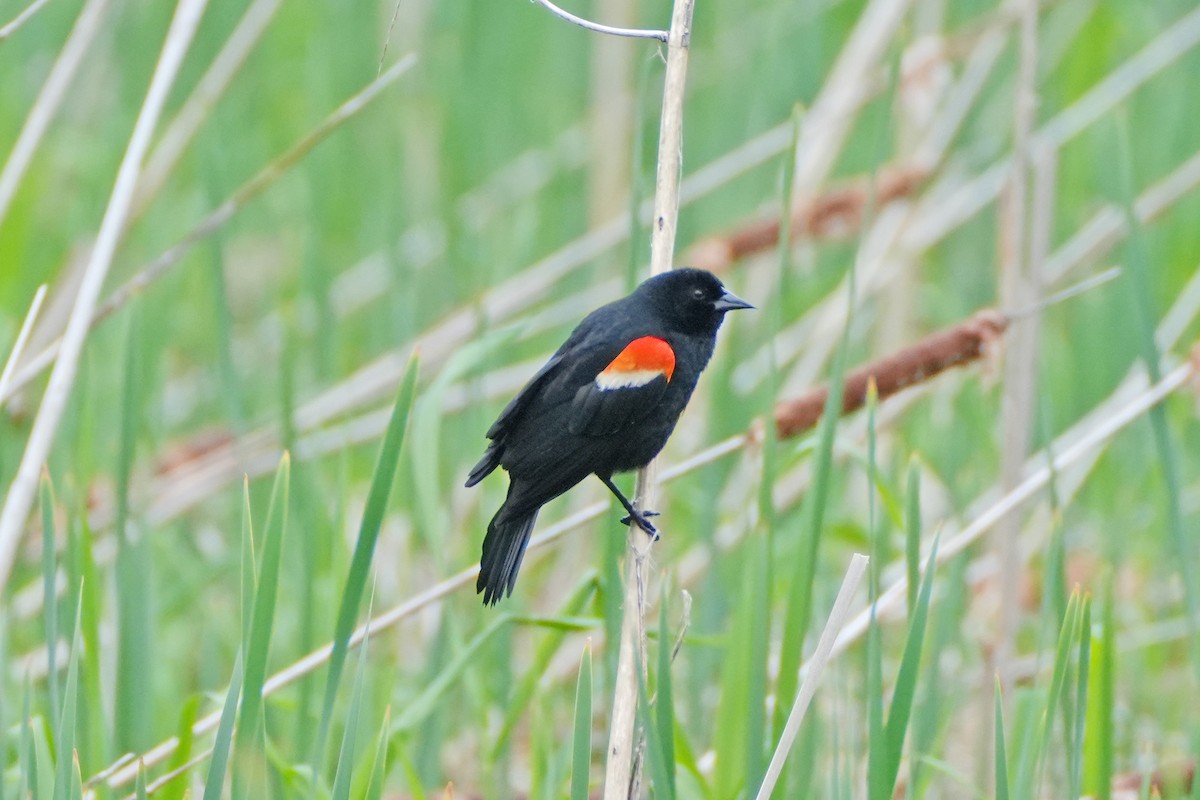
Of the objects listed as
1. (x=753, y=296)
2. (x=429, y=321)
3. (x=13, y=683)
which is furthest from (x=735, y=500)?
(x=13, y=683)

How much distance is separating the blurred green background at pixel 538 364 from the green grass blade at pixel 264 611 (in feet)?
0.31

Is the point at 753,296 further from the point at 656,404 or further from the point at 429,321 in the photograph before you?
the point at 656,404

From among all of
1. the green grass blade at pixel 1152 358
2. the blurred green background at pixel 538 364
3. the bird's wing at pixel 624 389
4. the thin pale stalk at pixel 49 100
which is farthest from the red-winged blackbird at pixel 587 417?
the thin pale stalk at pixel 49 100

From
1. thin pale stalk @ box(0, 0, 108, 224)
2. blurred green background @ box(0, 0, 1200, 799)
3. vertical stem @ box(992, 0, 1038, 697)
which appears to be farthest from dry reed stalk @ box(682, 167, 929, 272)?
thin pale stalk @ box(0, 0, 108, 224)

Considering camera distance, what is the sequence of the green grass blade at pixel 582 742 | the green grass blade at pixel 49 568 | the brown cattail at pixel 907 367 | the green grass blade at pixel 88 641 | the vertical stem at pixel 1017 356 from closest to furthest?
Answer: the green grass blade at pixel 582 742
the green grass blade at pixel 49 568
the green grass blade at pixel 88 641
the brown cattail at pixel 907 367
the vertical stem at pixel 1017 356

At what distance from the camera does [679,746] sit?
1759 mm

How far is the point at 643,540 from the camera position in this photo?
163cm

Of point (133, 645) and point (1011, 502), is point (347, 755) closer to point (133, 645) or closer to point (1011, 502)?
point (133, 645)

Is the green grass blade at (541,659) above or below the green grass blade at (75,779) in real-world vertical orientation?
above

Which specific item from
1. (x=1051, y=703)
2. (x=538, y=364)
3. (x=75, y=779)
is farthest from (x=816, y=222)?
(x=75, y=779)

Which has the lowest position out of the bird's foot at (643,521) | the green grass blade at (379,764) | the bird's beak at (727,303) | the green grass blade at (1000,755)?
the green grass blade at (1000,755)

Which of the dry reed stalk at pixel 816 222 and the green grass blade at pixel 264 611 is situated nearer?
the green grass blade at pixel 264 611

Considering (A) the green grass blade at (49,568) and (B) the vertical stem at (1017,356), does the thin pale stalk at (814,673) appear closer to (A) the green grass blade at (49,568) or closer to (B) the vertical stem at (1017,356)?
(A) the green grass blade at (49,568)

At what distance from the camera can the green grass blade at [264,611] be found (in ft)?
4.03
